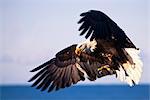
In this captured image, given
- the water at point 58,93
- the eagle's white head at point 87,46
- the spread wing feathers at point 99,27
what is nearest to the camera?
the spread wing feathers at point 99,27

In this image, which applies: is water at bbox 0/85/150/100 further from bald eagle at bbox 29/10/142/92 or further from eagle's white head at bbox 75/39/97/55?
eagle's white head at bbox 75/39/97/55

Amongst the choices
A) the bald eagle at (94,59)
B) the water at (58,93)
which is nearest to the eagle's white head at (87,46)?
the bald eagle at (94,59)

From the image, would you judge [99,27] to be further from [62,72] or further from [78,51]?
[62,72]

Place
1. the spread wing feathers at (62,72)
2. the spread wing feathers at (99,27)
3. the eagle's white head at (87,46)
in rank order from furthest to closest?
the spread wing feathers at (62,72)
the eagle's white head at (87,46)
the spread wing feathers at (99,27)

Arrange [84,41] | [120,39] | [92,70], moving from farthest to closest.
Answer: [92,70] < [84,41] < [120,39]

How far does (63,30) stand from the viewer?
1942 mm

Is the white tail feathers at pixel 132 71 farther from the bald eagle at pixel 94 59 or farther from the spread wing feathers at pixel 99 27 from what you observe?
the spread wing feathers at pixel 99 27

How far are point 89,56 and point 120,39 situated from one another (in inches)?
7.4

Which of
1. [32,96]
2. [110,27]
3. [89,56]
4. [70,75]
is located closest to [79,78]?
[70,75]

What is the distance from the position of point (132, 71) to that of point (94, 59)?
0.16 meters

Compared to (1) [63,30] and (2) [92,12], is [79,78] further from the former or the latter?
(2) [92,12]

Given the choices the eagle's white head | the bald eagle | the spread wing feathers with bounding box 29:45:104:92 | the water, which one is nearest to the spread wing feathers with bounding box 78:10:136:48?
Answer: the bald eagle

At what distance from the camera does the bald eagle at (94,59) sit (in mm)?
1542

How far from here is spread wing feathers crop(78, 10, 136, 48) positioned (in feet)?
4.91
